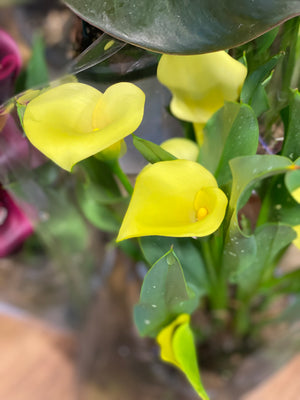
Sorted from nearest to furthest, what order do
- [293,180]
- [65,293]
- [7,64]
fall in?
[293,180], [7,64], [65,293]

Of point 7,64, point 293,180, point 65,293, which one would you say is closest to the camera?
point 293,180

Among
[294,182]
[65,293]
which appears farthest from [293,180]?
[65,293]

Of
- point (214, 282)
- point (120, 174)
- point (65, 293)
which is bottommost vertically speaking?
point (65, 293)

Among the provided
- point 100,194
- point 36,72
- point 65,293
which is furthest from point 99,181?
point 65,293

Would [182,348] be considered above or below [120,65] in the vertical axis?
below

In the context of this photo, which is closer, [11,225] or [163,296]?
[163,296]

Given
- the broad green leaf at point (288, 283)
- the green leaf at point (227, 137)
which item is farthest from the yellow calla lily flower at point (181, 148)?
the broad green leaf at point (288, 283)

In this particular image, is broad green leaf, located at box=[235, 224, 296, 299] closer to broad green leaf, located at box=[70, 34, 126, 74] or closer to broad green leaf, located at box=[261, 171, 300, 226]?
broad green leaf, located at box=[261, 171, 300, 226]

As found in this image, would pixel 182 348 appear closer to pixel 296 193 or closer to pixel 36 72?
pixel 296 193
